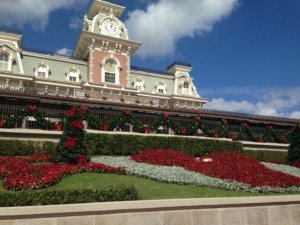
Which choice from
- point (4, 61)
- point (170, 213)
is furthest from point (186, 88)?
point (170, 213)

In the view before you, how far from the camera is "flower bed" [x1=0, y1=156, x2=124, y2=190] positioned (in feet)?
27.3

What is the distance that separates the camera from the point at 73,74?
115ft

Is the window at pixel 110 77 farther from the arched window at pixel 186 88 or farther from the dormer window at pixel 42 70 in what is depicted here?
the arched window at pixel 186 88

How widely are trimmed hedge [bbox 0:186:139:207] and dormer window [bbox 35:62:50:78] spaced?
29118 mm

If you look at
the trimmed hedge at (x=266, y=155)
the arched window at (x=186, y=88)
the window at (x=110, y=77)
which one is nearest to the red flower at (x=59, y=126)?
the trimmed hedge at (x=266, y=155)

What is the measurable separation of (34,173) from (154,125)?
451 inches

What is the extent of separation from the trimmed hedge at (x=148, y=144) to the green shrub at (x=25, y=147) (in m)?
2.31

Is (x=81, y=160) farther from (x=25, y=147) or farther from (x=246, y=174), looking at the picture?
(x=246, y=174)

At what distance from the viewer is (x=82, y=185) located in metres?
8.98

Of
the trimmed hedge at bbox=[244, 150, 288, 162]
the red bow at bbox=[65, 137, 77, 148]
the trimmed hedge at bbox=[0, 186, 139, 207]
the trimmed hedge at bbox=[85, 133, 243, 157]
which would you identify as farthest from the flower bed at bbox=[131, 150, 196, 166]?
the trimmed hedge at bbox=[244, 150, 288, 162]

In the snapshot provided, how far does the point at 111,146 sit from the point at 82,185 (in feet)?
27.4

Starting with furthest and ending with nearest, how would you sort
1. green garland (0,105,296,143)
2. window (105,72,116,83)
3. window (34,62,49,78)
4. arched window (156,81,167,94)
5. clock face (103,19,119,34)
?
arched window (156,81,167,94) < clock face (103,19,119,34) < window (105,72,116,83) < window (34,62,49,78) < green garland (0,105,296,143)

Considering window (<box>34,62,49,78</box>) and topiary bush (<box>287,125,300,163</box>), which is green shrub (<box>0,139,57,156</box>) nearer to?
topiary bush (<box>287,125,300,163</box>)

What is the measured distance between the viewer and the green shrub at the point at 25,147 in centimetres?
1483
